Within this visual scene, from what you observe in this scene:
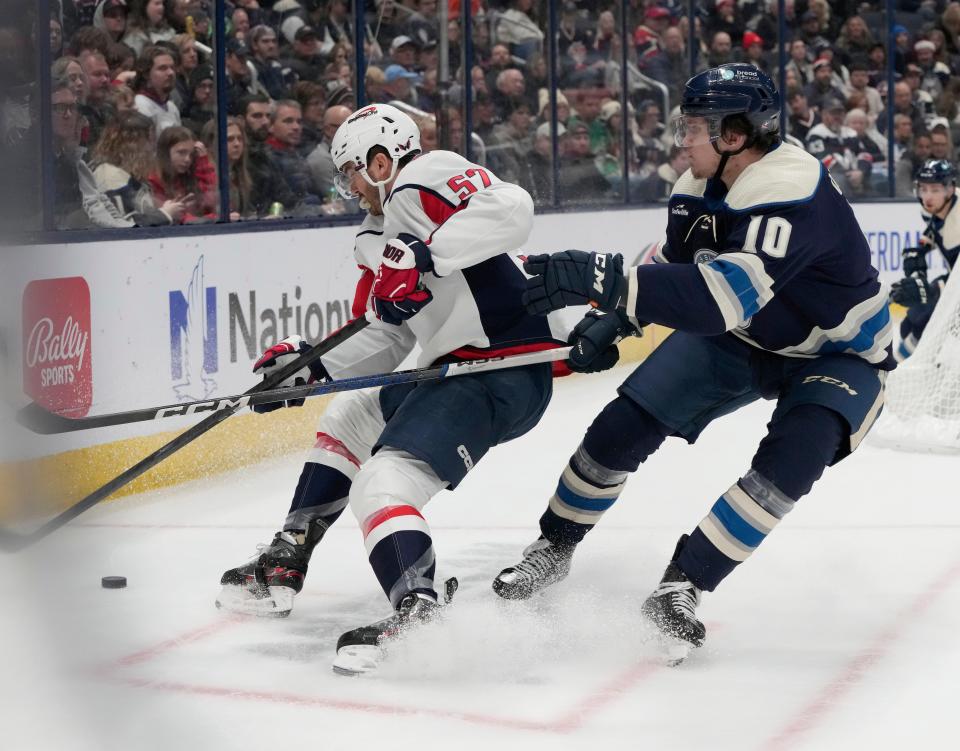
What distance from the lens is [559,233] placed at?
20.7ft

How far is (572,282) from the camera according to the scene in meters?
2.23

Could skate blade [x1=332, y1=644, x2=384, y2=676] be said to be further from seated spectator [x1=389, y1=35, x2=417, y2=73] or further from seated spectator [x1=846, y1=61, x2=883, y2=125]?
seated spectator [x1=846, y1=61, x2=883, y2=125]

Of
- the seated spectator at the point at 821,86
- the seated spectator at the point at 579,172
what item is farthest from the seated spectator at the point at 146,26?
the seated spectator at the point at 821,86

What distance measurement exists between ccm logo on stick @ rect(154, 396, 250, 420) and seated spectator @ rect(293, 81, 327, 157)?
2479 millimetres

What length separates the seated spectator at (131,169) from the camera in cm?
389

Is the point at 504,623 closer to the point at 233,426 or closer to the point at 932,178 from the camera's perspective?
the point at 233,426

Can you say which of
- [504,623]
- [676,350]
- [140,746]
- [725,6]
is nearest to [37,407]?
[140,746]

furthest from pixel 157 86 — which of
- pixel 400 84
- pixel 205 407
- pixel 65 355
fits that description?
pixel 205 407

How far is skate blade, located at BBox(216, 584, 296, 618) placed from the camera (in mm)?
2680

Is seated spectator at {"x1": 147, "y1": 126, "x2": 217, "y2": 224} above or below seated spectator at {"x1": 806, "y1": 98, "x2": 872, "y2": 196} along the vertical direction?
above

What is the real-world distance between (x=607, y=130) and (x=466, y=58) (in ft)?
4.34

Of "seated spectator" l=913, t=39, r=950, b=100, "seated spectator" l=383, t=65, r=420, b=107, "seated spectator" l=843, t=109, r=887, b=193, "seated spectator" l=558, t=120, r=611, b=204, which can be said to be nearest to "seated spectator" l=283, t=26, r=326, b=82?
"seated spectator" l=383, t=65, r=420, b=107

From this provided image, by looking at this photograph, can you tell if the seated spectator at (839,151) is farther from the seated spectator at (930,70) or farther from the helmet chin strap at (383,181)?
the helmet chin strap at (383,181)

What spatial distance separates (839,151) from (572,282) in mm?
6752
